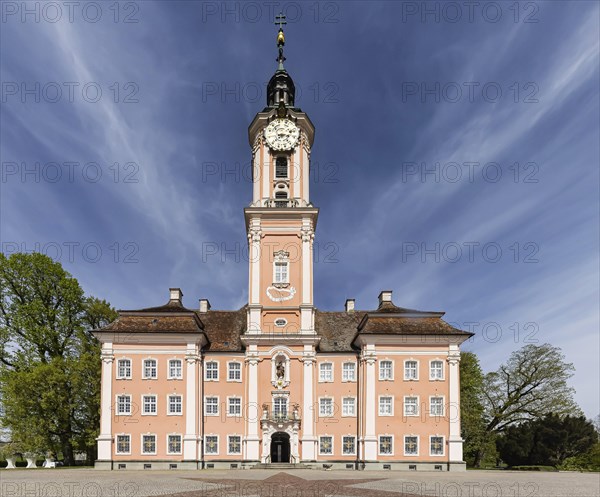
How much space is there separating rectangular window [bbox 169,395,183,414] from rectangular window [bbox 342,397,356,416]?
1114cm

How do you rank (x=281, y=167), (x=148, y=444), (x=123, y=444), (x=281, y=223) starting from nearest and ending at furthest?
(x=123, y=444) → (x=148, y=444) → (x=281, y=223) → (x=281, y=167)

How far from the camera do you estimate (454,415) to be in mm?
37562

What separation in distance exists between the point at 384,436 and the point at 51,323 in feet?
80.6

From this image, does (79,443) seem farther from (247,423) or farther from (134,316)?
(247,423)

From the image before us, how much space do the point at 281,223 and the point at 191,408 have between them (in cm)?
1456

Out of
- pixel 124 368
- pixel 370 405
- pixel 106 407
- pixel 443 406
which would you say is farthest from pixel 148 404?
pixel 443 406

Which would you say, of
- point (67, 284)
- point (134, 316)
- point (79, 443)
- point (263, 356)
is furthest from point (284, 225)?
point (79, 443)

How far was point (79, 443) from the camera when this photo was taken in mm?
39000

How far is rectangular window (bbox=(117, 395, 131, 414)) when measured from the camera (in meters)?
37.1

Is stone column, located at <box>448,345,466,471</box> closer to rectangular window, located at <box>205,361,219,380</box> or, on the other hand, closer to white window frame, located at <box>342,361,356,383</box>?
white window frame, located at <box>342,361,356,383</box>

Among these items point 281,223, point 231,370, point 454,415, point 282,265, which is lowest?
point 454,415

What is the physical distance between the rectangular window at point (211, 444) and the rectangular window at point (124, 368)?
689cm

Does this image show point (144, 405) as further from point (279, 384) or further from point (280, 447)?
point (280, 447)

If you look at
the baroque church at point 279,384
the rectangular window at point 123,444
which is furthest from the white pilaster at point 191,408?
the rectangular window at point 123,444
